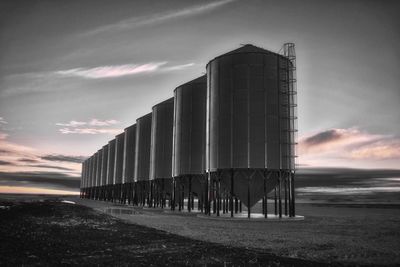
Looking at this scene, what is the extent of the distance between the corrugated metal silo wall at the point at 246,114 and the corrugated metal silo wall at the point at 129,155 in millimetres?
40224

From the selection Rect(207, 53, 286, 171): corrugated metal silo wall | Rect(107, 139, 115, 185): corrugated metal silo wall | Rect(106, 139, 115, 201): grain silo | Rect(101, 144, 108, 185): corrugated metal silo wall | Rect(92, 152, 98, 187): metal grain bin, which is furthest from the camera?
Rect(92, 152, 98, 187): metal grain bin

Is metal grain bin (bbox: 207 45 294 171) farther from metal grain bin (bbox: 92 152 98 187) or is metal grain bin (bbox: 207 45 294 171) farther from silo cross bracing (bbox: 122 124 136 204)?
metal grain bin (bbox: 92 152 98 187)

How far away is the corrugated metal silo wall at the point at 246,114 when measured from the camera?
1120 inches

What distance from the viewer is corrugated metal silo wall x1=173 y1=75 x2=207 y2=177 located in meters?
37.9

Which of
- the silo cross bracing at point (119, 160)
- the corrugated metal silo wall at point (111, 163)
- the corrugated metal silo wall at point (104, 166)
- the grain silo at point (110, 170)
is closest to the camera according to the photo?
the silo cross bracing at point (119, 160)

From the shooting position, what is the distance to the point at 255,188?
29.8 metres

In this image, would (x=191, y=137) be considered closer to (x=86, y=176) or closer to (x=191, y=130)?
(x=191, y=130)

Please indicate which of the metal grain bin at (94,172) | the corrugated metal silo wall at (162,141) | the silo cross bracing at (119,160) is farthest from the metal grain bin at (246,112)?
the metal grain bin at (94,172)

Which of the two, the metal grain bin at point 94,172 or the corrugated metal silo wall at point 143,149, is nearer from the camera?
the corrugated metal silo wall at point 143,149

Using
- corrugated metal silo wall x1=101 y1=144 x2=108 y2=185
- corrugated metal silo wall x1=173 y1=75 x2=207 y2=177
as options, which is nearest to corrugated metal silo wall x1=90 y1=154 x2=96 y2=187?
corrugated metal silo wall x1=101 y1=144 x2=108 y2=185

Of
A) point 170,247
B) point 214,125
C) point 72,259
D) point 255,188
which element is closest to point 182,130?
point 214,125

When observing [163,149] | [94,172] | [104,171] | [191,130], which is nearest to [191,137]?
[191,130]

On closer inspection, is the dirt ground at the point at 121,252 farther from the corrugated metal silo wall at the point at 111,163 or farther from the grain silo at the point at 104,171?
the grain silo at the point at 104,171

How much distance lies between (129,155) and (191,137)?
34.3 meters
